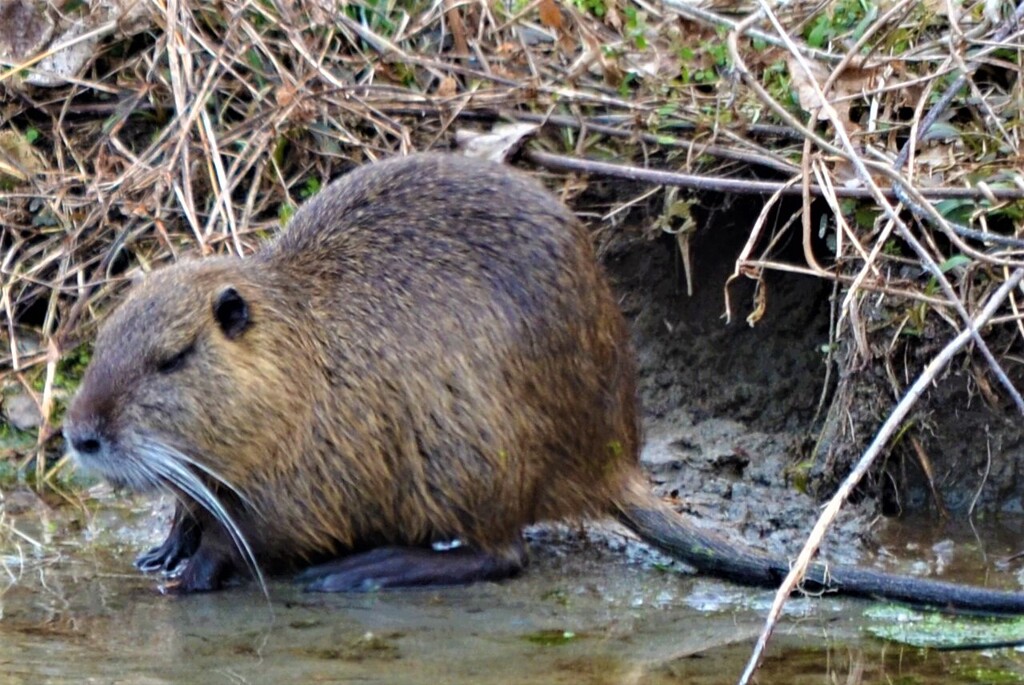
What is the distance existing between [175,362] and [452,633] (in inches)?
31.2

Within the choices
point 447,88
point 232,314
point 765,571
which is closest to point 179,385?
point 232,314

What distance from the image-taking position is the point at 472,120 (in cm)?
437

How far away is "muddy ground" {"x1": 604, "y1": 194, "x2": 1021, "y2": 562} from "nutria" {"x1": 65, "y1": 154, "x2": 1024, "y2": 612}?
43 centimetres

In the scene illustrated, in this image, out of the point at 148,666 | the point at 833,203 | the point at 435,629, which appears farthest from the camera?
the point at 833,203

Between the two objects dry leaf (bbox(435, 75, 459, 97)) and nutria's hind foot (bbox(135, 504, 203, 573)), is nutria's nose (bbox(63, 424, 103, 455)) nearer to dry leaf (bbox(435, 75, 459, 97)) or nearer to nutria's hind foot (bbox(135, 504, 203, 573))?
nutria's hind foot (bbox(135, 504, 203, 573))

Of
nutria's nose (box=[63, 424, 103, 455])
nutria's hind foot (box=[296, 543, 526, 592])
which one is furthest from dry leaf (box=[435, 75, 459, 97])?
nutria's nose (box=[63, 424, 103, 455])

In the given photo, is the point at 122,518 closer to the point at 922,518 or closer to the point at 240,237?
the point at 240,237

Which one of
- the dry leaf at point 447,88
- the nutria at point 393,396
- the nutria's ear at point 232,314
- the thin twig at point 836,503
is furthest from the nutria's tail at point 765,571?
the dry leaf at point 447,88

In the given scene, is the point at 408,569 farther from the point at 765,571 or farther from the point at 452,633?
the point at 765,571

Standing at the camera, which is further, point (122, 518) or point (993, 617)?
point (122, 518)

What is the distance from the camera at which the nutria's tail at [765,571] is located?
295cm

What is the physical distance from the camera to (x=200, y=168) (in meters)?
4.38

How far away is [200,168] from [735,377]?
160 centimetres

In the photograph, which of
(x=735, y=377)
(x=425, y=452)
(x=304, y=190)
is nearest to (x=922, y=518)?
(x=735, y=377)
